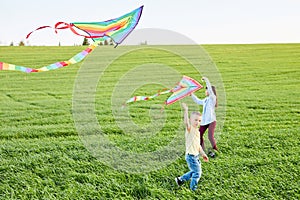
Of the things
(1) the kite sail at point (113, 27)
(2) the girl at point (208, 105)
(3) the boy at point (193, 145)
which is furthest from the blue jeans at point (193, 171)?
(1) the kite sail at point (113, 27)

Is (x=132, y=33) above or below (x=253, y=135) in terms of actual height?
above

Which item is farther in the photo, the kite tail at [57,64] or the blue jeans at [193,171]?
the blue jeans at [193,171]

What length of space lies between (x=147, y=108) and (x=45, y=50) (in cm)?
1839

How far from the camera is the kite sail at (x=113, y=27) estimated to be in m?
3.19

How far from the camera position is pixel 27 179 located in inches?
166

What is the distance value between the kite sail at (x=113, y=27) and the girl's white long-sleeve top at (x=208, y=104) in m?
1.08

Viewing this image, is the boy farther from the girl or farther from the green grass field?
the girl

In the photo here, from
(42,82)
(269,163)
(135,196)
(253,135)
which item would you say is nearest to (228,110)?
(253,135)

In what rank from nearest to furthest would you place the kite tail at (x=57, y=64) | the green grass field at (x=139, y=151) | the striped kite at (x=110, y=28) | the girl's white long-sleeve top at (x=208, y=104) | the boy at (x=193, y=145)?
the kite tail at (x=57, y=64) < the striped kite at (x=110, y=28) < the boy at (x=193, y=145) < the green grass field at (x=139, y=151) < the girl's white long-sleeve top at (x=208, y=104)

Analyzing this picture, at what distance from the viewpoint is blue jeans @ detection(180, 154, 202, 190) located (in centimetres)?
379

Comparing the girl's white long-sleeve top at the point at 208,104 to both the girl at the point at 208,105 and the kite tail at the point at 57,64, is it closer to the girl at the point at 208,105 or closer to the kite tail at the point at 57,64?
the girl at the point at 208,105

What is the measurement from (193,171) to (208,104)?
75cm

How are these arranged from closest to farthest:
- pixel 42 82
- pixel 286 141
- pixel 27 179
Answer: pixel 27 179 → pixel 286 141 → pixel 42 82

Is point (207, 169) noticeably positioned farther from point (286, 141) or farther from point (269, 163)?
point (286, 141)
